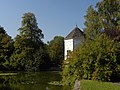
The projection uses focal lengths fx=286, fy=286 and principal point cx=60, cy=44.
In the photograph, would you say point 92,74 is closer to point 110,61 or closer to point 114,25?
point 110,61

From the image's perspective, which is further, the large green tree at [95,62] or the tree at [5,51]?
the tree at [5,51]

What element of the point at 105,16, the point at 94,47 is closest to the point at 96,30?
the point at 105,16

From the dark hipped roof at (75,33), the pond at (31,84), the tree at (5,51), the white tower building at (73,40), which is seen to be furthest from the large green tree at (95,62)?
the tree at (5,51)

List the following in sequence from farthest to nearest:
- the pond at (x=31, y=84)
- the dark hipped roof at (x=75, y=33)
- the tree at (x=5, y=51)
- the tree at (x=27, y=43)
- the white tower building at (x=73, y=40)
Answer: the tree at (x=27, y=43), the tree at (x=5, y=51), the dark hipped roof at (x=75, y=33), the white tower building at (x=73, y=40), the pond at (x=31, y=84)

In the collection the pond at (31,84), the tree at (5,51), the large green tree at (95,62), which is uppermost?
the tree at (5,51)

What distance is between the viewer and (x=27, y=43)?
217 feet

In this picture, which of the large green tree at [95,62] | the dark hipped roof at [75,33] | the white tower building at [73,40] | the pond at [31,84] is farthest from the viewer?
the dark hipped roof at [75,33]

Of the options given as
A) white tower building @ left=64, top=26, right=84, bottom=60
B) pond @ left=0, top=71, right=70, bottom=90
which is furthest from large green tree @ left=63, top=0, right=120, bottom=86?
white tower building @ left=64, top=26, right=84, bottom=60

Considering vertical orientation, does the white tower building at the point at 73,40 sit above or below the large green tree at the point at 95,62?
above

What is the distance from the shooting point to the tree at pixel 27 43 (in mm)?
63125

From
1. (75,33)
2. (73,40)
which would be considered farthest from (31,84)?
(75,33)

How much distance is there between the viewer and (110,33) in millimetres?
36344

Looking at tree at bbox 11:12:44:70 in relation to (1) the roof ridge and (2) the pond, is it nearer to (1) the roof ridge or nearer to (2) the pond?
(1) the roof ridge

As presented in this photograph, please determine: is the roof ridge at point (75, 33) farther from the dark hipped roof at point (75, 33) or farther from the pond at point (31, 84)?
the pond at point (31, 84)
